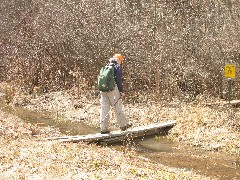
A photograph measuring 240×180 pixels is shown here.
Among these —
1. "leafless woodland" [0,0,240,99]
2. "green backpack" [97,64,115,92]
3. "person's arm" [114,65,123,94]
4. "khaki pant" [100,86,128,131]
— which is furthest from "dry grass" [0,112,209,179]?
"leafless woodland" [0,0,240,99]

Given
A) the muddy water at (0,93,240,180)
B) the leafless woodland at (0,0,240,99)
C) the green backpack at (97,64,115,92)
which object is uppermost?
the leafless woodland at (0,0,240,99)

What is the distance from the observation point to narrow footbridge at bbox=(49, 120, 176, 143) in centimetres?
1030

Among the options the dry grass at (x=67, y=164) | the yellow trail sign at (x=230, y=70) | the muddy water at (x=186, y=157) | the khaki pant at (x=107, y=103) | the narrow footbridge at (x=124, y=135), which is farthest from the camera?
the yellow trail sign at (x=230, y=70)

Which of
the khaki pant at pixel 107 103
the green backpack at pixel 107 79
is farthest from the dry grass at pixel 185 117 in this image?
the green backpack at pixel 107 79

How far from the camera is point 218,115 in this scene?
38.5 ft

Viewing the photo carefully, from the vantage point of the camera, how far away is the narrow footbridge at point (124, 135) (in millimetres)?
10297

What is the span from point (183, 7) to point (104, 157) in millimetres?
11587

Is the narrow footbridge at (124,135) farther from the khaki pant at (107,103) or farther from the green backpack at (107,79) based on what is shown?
the green backpack at (107,79)

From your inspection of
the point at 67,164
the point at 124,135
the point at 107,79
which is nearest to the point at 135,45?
the point at 107,79

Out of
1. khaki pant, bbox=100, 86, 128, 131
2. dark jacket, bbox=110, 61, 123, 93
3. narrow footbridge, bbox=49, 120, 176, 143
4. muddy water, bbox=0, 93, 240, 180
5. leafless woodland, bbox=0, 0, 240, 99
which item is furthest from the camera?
leafless woodland, bbox=0, 0, 240, 99

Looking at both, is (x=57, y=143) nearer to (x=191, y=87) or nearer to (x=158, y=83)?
(x=158, y=83)

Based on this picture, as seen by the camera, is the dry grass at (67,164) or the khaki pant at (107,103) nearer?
the dry grass at (67,164)

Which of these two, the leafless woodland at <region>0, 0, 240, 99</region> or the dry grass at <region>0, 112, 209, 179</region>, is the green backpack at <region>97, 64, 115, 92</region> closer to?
the dry grass at <region>0, 112, 209, 179</region>

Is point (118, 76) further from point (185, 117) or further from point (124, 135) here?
point (185, 117)
